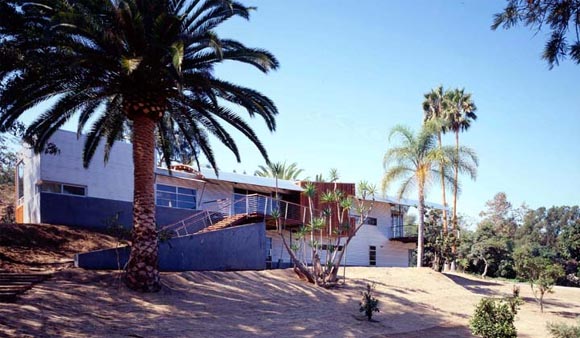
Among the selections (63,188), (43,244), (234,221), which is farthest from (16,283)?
(234,221)

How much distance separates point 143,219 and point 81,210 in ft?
30.9

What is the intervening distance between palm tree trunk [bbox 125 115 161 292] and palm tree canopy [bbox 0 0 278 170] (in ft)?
2.51

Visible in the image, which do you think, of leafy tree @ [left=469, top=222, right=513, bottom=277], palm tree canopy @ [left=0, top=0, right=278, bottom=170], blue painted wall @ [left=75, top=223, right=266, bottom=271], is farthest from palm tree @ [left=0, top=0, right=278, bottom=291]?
leafy tree @ [left=469, top=222, right=513, bottom=277]

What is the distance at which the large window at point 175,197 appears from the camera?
28016mm

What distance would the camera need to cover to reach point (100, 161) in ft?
86.9

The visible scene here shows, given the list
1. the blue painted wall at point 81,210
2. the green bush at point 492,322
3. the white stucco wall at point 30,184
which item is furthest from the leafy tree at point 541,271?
the white stucco wall at point 30,184

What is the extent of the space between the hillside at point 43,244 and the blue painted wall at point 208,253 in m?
1.35

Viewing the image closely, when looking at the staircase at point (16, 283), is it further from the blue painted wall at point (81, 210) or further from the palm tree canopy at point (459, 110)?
the palm tree canopy at point (459, 110)

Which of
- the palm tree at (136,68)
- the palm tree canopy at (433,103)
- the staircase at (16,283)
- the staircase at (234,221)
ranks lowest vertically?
the staircase at (16,283)

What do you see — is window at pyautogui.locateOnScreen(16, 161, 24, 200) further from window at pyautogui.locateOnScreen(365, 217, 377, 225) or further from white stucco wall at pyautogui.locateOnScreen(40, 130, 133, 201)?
window at pyautogui.locateOnScreen(365, 217, 377, 225)

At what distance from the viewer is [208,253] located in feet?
74.1

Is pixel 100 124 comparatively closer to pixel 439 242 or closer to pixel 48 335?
pixel 48 335

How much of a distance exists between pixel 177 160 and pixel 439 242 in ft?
68.6

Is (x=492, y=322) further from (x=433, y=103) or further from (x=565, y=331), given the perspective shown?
(x=433, y=103)
